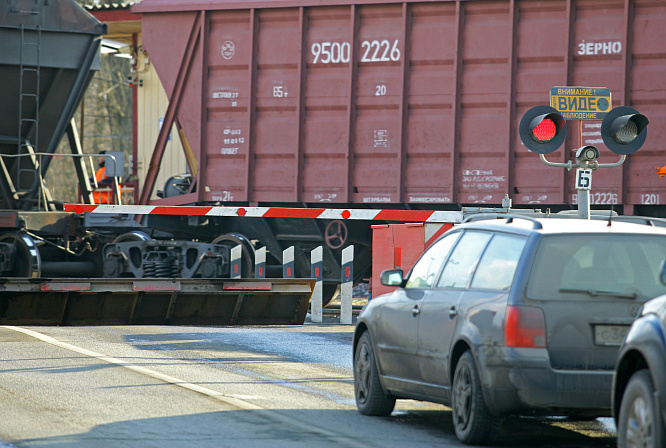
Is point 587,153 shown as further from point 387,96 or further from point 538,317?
point 387,96

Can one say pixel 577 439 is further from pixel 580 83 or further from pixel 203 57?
pixel 203 57

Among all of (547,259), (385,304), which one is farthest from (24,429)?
(547,259)

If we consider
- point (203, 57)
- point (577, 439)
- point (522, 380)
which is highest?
point (203, 57)

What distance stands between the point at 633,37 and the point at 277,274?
6.32 meters

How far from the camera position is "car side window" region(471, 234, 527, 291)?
6168 millimetres

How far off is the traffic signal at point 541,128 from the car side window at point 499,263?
376cm

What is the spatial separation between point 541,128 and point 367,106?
16.7 ft

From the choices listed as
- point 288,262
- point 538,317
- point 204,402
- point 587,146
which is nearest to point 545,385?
point 538,317

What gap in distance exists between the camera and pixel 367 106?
15.0 metres

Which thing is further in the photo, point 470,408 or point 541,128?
point 541,128

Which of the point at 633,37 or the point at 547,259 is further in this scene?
the point at 633,37

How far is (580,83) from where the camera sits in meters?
13.9

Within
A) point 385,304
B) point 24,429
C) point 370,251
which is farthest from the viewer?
point 370,251

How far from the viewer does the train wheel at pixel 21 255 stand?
15.6 meters
